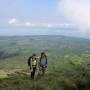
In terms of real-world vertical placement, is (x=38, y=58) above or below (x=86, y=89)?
above

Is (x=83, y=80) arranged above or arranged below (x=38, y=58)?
below

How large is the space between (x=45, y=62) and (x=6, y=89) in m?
9.14

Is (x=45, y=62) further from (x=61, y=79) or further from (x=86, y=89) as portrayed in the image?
(x=86, y=89)

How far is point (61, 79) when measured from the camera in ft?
97.0

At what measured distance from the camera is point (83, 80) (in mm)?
29031

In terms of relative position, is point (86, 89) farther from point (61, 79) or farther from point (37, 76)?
point (37, 76)

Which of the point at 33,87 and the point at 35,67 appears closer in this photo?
the point at 33,87

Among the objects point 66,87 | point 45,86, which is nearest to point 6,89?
point 45,86

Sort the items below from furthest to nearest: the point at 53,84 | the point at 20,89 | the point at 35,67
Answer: the point at 35,67 < the point at 53,84 < the point at 20,89

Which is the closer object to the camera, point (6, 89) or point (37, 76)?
point (6, 89)

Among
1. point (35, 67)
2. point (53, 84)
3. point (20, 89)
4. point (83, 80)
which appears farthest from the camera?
point (35, 67)

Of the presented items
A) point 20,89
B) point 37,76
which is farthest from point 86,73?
point 20,89

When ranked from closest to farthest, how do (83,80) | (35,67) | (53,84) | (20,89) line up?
(20,89) → (53,84) → (83,80) → (35,67)

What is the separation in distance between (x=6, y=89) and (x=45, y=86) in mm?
3674
